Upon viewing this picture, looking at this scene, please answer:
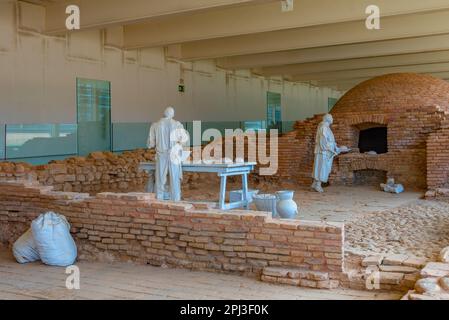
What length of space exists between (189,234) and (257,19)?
741cm

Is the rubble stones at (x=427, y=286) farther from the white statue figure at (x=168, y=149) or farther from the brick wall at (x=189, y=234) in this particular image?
the white statue figure at (x=168, y=149)

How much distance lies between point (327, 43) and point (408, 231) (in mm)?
7733

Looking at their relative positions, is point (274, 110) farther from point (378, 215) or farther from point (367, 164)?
point (378, 215)

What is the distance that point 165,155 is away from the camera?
8914mm

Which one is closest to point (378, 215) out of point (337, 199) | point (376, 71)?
point (337, 199)

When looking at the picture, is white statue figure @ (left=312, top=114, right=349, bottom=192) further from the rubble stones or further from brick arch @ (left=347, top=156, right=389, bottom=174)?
the rubble stones

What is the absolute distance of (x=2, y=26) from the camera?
38.4 ft

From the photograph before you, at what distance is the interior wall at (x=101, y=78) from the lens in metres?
12.0

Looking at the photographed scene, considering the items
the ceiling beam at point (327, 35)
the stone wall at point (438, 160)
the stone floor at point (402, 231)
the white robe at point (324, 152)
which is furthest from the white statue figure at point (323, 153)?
the stone floor at point (402, 231)

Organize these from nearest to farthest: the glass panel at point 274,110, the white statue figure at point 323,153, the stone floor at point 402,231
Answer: the stone floor at point 402,231 → the white statue figure at point 323,153 → the glass panel at point 274,110

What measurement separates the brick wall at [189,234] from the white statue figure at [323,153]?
682 cm

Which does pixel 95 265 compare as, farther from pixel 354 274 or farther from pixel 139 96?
pixel 139 96

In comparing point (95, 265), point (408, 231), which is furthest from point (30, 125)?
point (408, 231)

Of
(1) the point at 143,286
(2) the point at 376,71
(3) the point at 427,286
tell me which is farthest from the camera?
(2) the point at 376,71
